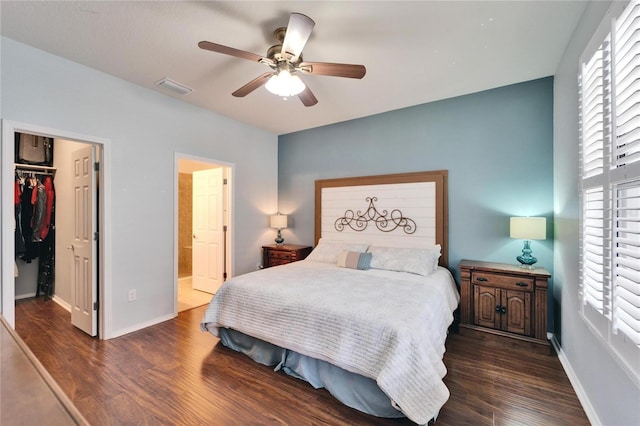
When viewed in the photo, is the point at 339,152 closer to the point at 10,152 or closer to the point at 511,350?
the point at 511,350

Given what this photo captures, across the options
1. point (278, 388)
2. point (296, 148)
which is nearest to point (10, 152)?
point (278, 388)

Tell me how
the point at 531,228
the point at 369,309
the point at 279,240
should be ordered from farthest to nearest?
the point at 279,240 < the point at 531,228 < the point at 369,309

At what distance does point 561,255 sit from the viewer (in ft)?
8.34

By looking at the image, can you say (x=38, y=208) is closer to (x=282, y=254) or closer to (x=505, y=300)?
(x=282, y=254)

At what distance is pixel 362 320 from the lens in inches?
73.7

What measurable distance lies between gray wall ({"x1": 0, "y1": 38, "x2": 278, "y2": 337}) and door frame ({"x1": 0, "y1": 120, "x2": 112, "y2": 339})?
4 cm

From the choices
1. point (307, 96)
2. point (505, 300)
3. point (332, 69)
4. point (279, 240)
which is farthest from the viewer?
point (279, 240)

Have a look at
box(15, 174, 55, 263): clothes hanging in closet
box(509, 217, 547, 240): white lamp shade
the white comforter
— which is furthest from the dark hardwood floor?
box(15, 174, 55, 263): clothes hanging in closet

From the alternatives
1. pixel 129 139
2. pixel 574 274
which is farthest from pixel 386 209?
pixel 129 139

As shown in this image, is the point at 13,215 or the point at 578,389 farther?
the point at 13,215

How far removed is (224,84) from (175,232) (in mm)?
1910

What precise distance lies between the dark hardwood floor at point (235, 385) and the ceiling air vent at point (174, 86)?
108 inches

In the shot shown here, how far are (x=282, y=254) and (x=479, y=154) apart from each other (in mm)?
3116

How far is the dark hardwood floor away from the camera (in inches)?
70.0
